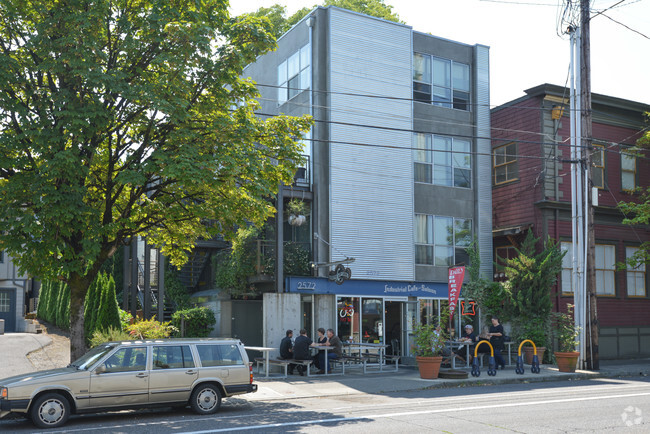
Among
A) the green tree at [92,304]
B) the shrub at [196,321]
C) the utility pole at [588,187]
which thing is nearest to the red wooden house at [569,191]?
the utility pole at [588,187]

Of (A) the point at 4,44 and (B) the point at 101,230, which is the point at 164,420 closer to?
(B) the point at 101,230

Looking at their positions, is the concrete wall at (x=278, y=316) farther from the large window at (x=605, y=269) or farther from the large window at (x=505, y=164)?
the large window at (x=605, y=269)

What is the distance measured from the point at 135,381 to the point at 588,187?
16172 mm

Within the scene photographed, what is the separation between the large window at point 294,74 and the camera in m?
24.8

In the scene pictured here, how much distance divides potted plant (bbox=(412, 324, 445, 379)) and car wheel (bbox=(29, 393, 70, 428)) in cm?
1013

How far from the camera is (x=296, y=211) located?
23062 mm

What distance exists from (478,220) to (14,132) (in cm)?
1818

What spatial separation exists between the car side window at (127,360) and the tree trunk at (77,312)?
9.87 feet

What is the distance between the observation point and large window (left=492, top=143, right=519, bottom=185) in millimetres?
27531

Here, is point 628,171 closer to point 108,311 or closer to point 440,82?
point 440,82

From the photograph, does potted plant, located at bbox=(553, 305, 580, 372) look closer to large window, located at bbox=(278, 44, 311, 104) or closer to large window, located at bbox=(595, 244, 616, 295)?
large window, located at bbox=(595, 244, 616, 295)

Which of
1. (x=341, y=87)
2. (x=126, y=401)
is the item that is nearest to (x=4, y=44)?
(x=126, y=401)

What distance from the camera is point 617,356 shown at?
89.2ft

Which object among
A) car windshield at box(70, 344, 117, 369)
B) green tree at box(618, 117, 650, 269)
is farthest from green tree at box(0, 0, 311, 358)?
green tree at box(618, 117, 650, 269)
